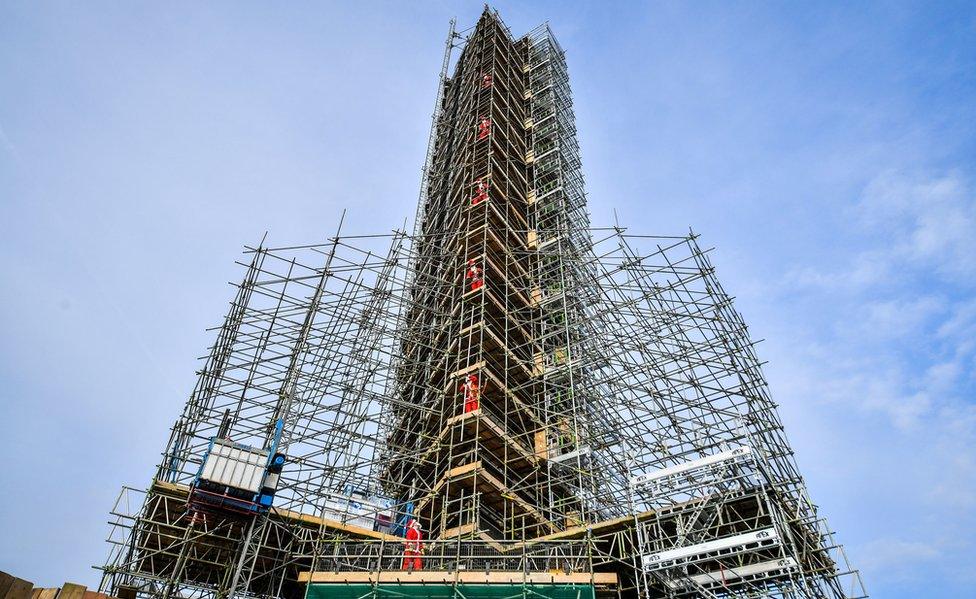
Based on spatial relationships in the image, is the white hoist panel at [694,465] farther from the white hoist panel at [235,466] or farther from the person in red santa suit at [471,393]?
the white hoist panel at [235,466]

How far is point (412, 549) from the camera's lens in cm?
2194

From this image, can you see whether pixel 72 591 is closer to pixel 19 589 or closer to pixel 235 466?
pixel 19 589

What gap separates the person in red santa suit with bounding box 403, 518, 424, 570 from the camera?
799 inches

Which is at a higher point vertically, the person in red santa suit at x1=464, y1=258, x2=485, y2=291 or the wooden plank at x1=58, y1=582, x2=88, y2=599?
the person in red santa suit at x1=464, y1=258, x2=485, y2=291

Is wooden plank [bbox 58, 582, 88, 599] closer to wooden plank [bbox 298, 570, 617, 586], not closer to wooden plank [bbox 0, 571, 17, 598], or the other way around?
wooden plank [bbox 0, 571, 17, 598]

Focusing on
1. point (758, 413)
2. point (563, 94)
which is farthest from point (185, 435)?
point (563, 94)

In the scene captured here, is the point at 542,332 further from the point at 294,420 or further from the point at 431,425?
the point at 294,420

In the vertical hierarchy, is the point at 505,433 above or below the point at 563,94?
below

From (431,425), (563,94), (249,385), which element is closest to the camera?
(249,385)

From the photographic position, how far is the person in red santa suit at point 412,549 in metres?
20.3

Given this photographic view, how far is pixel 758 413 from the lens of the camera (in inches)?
934

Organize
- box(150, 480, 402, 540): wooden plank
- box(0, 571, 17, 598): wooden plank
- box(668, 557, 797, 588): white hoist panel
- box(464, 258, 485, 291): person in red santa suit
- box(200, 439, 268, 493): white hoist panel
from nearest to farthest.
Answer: box(0, 571, 17, 598): wooden plank → box(668, 557, 797, 588): white hoist panel → box(200, 439, 268, 493): white hoist panel → box(150, 480, 402, 540): wooden plank → box(464, 258, 485, 291): person in red santa suit

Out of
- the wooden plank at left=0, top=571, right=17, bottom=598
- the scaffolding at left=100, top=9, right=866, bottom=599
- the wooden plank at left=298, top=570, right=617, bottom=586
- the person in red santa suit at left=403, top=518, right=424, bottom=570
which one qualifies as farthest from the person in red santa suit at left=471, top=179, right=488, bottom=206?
the wooden plank at left=0, top=571, right=17, bottom=598

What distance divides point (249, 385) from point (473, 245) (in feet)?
43.8
